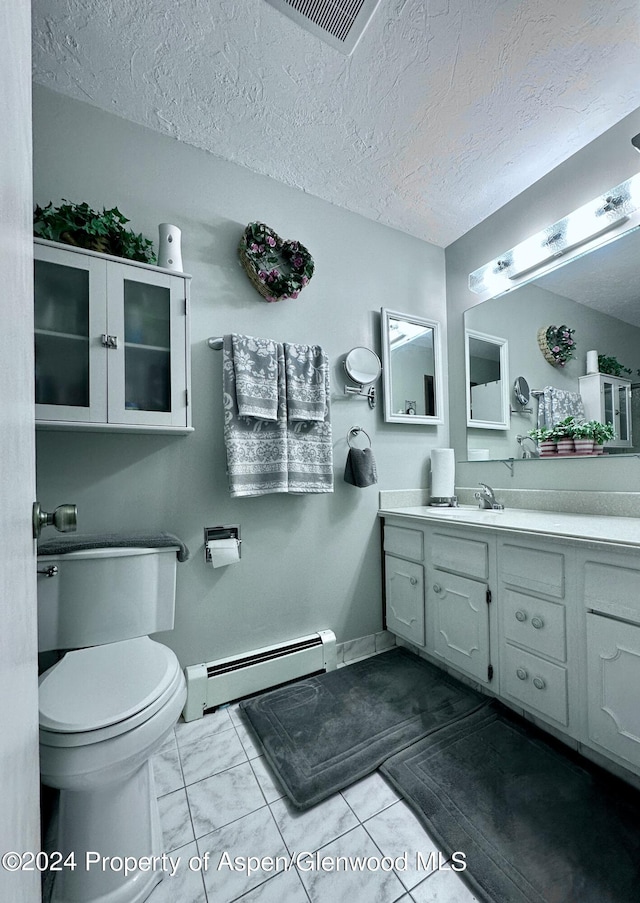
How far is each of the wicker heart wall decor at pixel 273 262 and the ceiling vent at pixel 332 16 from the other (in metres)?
0.64

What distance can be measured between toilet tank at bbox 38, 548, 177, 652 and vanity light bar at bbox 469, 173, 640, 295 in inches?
82.0

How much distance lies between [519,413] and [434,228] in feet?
3.91

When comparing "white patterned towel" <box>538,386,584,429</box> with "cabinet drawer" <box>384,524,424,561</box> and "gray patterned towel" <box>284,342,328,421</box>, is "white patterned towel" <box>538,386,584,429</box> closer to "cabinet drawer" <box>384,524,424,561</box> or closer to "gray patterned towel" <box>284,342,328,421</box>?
"cabinet drawer" <box>384,524,424,561</box>

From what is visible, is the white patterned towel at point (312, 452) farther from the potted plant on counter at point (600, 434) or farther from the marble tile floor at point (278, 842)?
the potted plant on counter at point (600, 434)

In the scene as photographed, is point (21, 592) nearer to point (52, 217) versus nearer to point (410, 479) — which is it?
point (52, 217)

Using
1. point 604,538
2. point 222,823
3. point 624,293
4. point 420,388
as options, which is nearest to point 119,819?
point 222,823

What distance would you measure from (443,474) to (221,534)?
1.28 metres

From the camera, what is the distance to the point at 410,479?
2.19 m

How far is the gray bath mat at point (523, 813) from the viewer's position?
0.89 m

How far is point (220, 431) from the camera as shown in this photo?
1659 mm

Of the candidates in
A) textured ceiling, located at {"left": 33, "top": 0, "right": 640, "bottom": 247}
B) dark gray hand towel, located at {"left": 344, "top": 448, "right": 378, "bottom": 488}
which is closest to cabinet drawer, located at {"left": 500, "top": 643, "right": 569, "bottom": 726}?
dark gray hand towel, located at {"left": 344, "top": 448, "right": 378, "bottom": 488}

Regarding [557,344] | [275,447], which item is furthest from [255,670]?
[557,344]

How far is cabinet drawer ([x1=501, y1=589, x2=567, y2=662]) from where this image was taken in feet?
3.99

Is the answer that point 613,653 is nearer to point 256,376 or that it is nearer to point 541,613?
point 541,613
